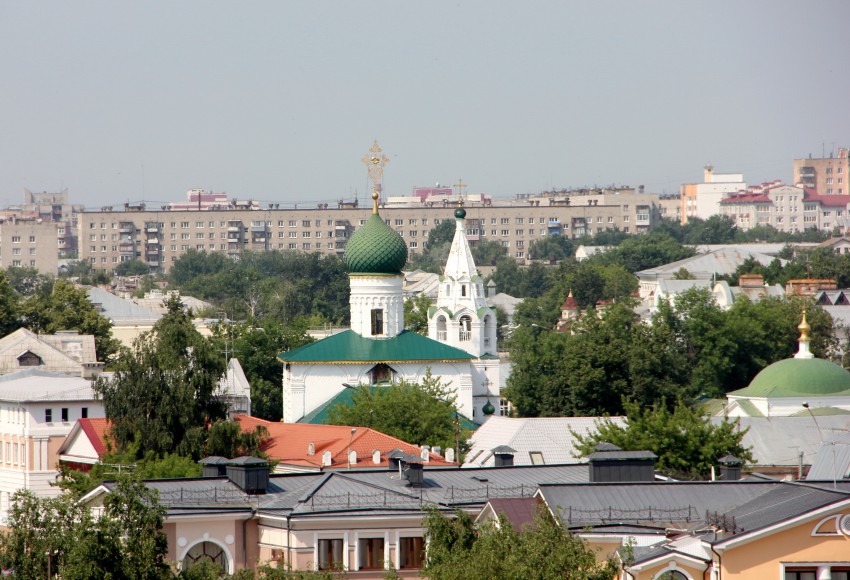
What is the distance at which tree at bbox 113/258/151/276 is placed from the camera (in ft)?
467

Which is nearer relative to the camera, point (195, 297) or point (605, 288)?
point (605, 288)

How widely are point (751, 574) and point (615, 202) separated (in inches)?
5626

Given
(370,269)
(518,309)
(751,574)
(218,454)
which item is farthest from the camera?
(518,309)

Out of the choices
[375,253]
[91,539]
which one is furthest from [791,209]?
[91,539]

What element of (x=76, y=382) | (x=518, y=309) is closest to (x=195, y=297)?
(x=518, y=309)

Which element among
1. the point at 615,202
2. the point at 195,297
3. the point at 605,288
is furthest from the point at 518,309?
the point at 615,202

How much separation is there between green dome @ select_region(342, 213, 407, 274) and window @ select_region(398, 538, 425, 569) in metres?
23.8

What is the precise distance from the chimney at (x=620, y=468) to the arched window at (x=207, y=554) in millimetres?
4906

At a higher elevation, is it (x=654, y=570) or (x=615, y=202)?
(x=615, y=202)

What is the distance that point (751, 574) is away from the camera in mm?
19188

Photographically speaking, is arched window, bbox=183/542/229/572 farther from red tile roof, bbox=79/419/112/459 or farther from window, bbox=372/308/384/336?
window, bbox=372/308/384/336

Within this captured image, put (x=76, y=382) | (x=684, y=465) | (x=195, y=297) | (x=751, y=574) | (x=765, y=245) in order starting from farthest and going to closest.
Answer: (x=765, y=245) < (x=195, y=297) < (x=76, y=382) < (x=684, y=465) < (x=751, y=574)

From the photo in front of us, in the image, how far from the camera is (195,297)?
366ft

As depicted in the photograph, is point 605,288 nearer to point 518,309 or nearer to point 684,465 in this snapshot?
point 518,309
